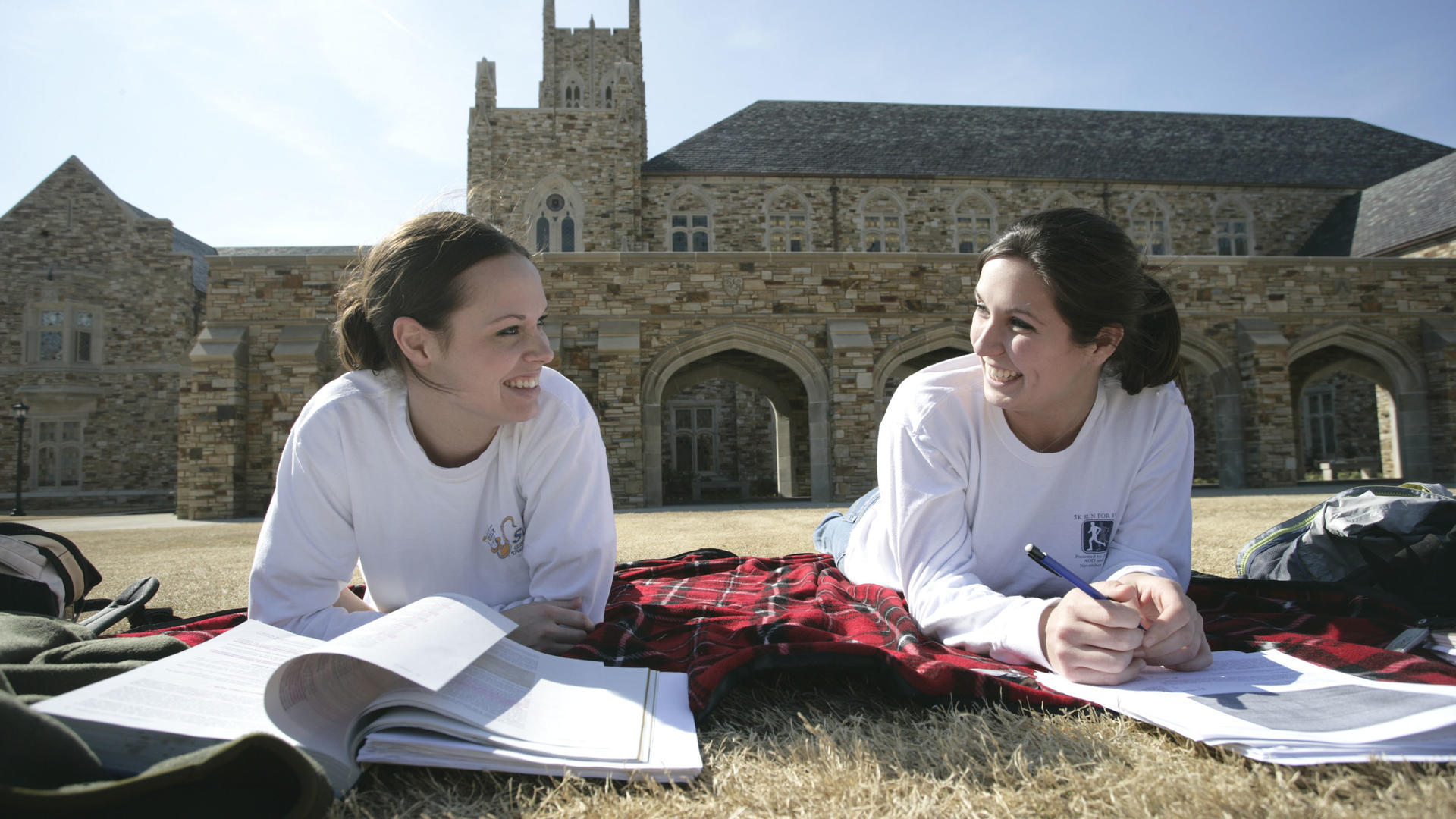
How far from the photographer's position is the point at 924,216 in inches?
798

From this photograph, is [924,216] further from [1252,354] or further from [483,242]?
[483,242]

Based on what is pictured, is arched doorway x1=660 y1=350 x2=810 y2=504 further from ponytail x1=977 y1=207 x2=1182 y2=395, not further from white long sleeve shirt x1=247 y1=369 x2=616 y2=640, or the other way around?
ponytail x1=977 y1=207 x2=1182 y2=395

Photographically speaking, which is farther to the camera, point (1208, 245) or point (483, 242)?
point (1208, 245)

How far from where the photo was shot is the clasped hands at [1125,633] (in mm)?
1378

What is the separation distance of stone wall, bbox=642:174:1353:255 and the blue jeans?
54.9 feet

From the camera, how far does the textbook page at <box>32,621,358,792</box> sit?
947mm

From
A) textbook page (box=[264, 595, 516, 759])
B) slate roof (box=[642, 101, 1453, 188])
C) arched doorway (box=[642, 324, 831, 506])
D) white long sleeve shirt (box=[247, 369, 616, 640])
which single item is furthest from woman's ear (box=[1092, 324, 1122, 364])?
slate roof (box=[642, 101, 1453, 188])

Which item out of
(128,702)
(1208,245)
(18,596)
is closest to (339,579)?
(128,702)

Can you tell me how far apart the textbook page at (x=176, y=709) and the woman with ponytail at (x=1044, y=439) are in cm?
133

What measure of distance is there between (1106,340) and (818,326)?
1077 cm

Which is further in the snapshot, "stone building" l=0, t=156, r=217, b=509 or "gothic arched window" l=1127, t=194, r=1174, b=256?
"gothic arched window" l=1127, t=194, r=1174, b=256

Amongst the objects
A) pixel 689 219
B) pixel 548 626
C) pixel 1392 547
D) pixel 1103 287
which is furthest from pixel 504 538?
pixel 689 219

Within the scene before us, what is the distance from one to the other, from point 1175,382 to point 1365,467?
24.2 meters

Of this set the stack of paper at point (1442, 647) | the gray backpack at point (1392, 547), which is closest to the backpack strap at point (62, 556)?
the stack of paper at point (1442, 647)
